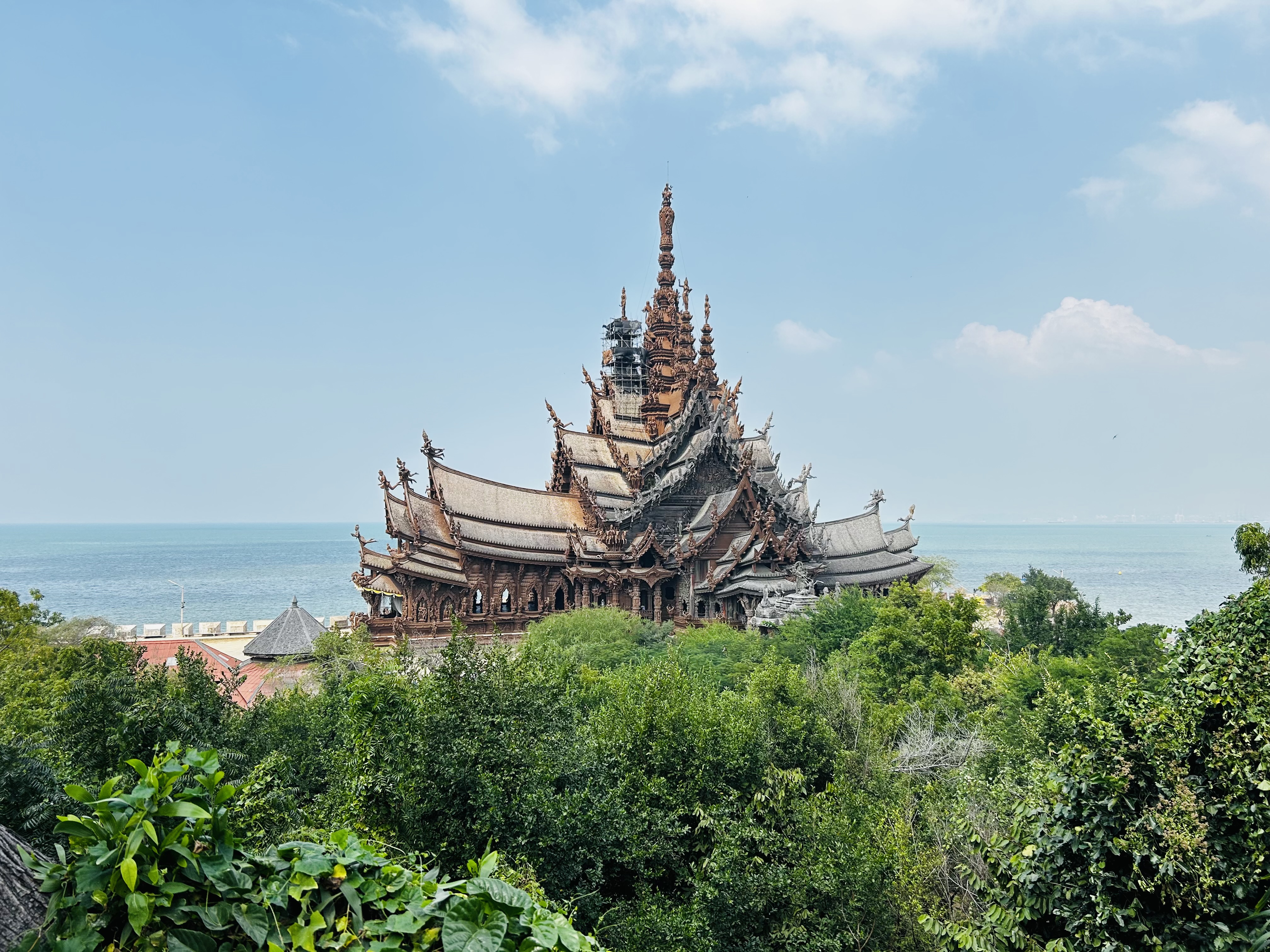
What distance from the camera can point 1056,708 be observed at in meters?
12.4

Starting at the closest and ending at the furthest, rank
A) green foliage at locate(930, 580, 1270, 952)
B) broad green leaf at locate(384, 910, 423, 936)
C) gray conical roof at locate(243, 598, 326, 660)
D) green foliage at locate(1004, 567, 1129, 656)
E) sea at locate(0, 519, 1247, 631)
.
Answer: broad green leaf at locate(384, 910, 423, 936) → green foliage at locate(930, 580, 1270, 952) → green foliage at locate(1004, 567, 1129, 656) → gray conical roof at locate(243, 598, 326, 660) → sea at locate(0, 519, 1247, 631)

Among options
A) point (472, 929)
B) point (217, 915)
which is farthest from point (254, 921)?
point (472, 929)

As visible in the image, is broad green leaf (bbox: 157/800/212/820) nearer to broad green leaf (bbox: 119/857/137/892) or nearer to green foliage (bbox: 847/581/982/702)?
broad green leaf (bbox: 119/857/137/892)

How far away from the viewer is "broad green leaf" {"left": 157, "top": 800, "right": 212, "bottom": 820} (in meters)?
Answer: 3.01

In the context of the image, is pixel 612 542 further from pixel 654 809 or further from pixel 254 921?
pixel 254 921

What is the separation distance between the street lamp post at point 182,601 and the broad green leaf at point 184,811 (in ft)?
159

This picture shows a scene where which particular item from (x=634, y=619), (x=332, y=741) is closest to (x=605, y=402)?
(x=634, y=619)

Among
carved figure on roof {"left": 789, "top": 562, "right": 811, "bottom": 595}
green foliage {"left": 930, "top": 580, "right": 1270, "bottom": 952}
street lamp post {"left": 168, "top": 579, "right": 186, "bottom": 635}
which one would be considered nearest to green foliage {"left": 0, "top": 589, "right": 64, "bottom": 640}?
street lamp post {"left": 168, "top": 579, "right": 186, "bottom": 635}

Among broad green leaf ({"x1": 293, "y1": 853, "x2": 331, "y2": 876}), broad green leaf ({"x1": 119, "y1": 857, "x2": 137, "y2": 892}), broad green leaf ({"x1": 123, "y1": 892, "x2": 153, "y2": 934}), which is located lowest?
broad green leaf ({"x1": 293, "y1": 853, "x2": 331, "y2": 876})

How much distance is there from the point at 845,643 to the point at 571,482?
17.3m

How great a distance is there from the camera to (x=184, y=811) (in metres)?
3.04

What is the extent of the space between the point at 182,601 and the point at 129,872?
53.5 m

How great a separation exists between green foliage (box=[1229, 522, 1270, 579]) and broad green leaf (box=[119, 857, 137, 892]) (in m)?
15.7

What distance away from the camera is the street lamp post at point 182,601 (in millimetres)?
48656
